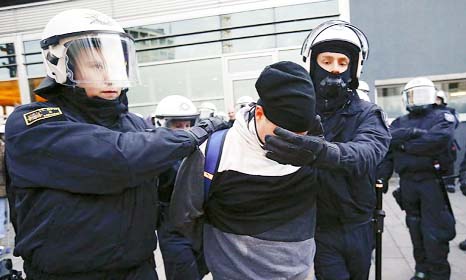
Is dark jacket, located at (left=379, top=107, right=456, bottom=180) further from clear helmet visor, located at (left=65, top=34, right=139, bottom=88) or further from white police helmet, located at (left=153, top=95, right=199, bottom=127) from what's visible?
clear helmet visor, located at (left=65, top=34, right=139, bottom=88)

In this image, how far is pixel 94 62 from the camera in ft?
5.43

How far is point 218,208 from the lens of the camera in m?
1.70

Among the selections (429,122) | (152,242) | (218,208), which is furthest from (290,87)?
(429,122)

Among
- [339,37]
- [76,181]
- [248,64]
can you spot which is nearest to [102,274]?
[76,181]

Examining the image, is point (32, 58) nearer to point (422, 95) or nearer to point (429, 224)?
point (422, 95)

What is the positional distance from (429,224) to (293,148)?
298 centimetres

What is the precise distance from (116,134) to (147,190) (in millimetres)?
321

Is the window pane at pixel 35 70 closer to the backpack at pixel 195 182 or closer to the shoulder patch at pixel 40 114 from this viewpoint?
the shoulder patch at pixel 40 114

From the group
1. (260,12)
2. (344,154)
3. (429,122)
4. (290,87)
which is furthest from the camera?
(260,12)

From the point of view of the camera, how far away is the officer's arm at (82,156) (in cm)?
146

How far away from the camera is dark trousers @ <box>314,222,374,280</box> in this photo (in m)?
2.17

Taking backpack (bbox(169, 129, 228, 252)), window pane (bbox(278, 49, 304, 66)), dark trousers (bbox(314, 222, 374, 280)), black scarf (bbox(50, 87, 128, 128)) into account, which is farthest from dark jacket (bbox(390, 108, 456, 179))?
window pane (bbox(278, 49, 304, 66))

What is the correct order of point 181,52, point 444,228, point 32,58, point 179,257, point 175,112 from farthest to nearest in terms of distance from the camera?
point 32,58
point 181,52
point 175,112
point 444,228
point 179,257

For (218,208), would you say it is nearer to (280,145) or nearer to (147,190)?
(147,190)
